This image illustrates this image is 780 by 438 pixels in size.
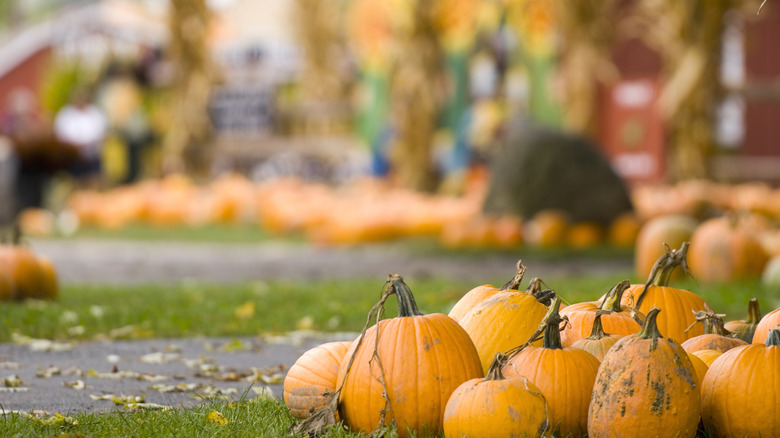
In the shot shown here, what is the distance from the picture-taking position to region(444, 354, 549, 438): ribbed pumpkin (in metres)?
2.61

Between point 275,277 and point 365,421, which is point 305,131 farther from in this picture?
point 365,421

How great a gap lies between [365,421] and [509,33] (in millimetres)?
14729

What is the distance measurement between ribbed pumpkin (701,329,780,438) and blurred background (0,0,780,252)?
4.81 meters

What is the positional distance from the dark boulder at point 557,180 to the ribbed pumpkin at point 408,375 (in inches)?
298

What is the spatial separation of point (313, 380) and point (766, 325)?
1302 mm

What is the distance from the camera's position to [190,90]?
18.2 metres

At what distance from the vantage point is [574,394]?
2.76 meters

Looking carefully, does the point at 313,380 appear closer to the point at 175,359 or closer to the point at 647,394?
the point at 647,394

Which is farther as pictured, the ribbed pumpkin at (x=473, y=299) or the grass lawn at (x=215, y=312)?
the ribbed pumpkin at (x=473, y=299)

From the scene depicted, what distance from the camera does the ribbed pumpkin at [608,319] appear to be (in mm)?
3012

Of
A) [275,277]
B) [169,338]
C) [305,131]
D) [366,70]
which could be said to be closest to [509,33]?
[366,70]

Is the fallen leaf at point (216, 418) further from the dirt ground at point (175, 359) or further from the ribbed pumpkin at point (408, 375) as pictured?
the ribbed pumpkin at point (408, 375)

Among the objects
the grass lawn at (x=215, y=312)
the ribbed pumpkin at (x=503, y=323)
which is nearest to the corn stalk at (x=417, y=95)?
the grass lawn at (x=215, y=312)

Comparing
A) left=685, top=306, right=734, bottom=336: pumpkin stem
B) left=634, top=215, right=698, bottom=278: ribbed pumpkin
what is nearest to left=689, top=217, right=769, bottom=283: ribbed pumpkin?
left=634, top=215, right=698, bottom=278: ribbed pumpkin
